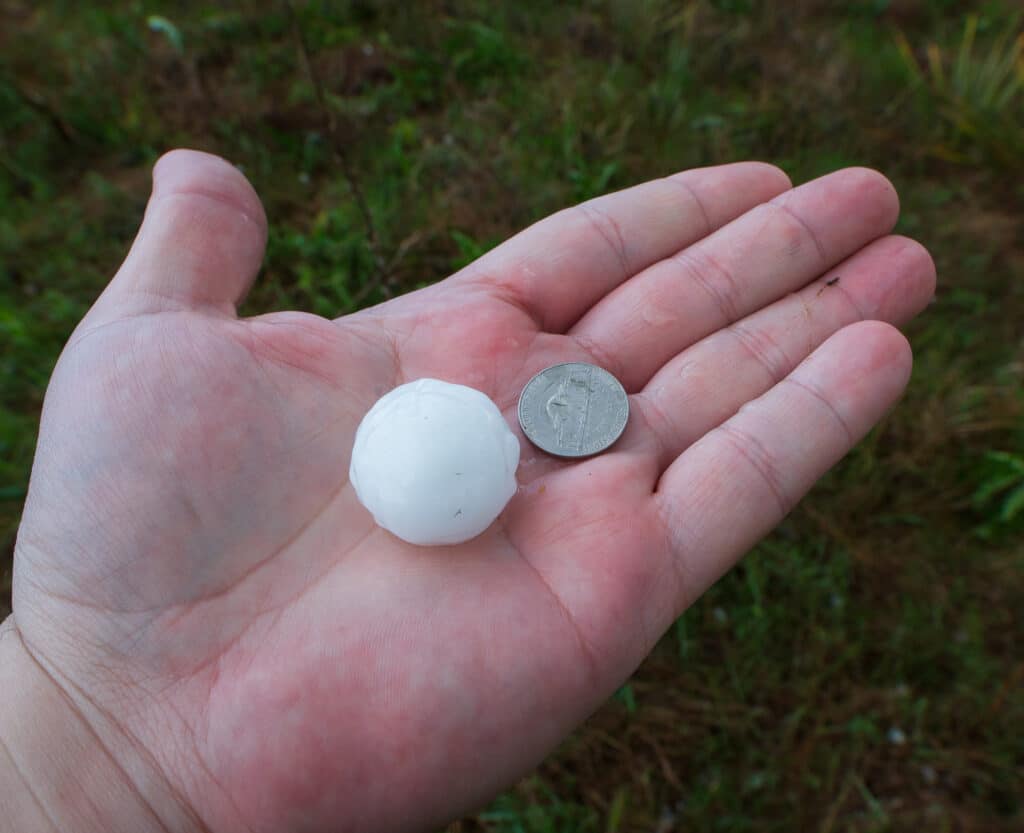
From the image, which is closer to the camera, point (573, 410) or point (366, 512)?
point (366, 512)

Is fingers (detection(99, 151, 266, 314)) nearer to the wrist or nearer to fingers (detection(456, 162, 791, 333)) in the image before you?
fingers (detection(456, 162, 791, 333))

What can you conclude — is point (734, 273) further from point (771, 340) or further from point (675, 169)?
point (675, 169)

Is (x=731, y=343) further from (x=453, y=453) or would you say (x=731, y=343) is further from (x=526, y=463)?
(x=453, y=453)

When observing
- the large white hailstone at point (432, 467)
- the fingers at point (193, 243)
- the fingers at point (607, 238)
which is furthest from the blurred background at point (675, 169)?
the large white hailstone at point (432, 467)

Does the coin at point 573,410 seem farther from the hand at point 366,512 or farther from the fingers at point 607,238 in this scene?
the fingers at point 607,238

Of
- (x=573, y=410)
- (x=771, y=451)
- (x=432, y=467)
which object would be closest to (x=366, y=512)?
(x=432, y=467)

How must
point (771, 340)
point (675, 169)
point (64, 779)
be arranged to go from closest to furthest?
point (64, 779) → point (771, 340) → point (675, 169)

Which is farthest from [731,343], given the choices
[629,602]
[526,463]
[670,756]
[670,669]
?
[670,756]
